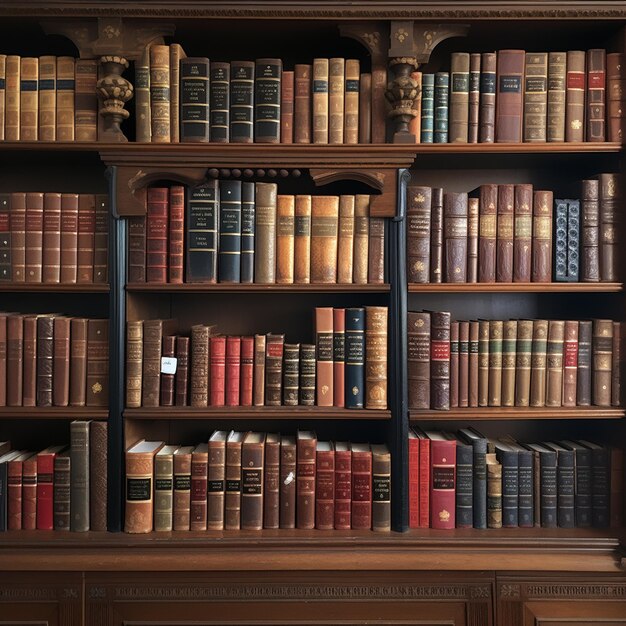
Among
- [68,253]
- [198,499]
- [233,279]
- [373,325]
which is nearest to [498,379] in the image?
[373,325]

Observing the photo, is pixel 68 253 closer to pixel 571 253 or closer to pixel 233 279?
pixel 233 279

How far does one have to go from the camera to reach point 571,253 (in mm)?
2039

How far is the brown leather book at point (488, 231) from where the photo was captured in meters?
2.04

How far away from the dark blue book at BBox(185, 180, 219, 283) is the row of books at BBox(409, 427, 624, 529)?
949mm

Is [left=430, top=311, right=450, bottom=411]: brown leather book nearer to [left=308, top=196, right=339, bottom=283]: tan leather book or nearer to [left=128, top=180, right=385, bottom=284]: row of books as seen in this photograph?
[left=128, top=180, right=385, bottom=284]: row of books

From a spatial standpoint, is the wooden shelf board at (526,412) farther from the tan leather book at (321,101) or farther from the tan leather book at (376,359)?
the tan leather book at (321,101)

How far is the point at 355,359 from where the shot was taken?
202 cm

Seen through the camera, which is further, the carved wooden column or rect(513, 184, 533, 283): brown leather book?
rect(513, 184, 533, 283): brown leather book

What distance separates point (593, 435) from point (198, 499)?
152 centimetres

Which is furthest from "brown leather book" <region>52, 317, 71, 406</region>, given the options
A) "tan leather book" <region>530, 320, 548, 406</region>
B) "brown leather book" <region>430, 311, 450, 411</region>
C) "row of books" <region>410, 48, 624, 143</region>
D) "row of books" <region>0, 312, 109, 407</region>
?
"tan leather book" <region>530, 320, 548, 406</region>

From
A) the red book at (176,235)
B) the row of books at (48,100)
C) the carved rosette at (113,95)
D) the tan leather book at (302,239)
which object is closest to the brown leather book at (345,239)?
the tan leather book at (302,239)

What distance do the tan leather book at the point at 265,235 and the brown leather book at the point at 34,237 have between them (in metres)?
0.76

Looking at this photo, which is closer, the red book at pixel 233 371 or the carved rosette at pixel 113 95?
the carved rosette at pixel 113 95

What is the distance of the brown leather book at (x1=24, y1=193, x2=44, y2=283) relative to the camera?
2.02m
